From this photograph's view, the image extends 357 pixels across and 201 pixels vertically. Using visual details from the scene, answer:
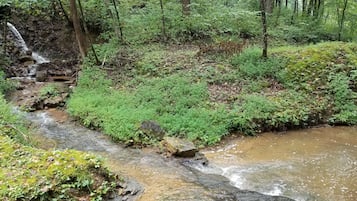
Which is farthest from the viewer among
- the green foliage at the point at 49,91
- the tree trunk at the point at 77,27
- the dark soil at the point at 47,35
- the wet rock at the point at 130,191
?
the dark soil at the point at 47,35

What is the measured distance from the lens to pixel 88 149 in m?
9.48

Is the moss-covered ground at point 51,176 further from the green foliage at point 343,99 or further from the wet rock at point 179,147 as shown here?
the green foliage at point 343,99

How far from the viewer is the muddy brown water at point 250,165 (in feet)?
22.8

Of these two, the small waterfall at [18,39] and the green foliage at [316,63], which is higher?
the small waterfall at [18,39]

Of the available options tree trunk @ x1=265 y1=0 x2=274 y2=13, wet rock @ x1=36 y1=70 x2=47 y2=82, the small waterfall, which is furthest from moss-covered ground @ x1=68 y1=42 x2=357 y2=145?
tree trunk @ x1=265 y1=0 x2=274 y2=13

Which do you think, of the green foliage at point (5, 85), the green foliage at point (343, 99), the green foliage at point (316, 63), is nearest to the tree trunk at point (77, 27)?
the green foliage at point (5, 85)

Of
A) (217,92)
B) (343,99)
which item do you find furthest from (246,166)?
(343,99)

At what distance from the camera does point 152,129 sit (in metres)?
10.0

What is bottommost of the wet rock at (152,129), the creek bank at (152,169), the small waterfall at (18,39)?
the creek bank at (152,169)

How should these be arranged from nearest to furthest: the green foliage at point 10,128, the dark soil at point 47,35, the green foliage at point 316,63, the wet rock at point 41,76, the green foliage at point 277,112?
the green foliage at point 10,128
the green foliage at point 277,112
the green foliage at point 316,63
the wet rock at point 41,76
the dark soil at point 47,35

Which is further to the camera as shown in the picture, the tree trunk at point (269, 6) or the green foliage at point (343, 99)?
the tree trunk at point (269, 6)

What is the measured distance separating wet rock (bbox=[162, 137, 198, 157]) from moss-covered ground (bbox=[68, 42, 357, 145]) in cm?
61

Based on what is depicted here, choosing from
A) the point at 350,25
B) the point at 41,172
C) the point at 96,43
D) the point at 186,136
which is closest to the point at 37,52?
the point at 96,43

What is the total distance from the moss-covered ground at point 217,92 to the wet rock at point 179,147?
0.61 metres
